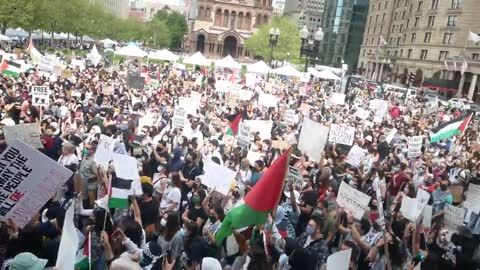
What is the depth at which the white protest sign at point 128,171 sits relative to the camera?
7.28 metres

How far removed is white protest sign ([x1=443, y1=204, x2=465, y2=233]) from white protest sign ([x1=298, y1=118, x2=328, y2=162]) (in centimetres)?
320

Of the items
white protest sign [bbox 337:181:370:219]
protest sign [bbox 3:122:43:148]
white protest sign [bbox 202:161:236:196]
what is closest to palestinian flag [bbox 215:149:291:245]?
white protest sign [bbox 202:161:236:196]

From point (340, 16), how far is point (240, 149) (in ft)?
278

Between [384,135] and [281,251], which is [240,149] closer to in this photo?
[281,251]

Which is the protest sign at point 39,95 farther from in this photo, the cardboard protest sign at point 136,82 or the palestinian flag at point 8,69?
the cardboard protest sign at point 136,82

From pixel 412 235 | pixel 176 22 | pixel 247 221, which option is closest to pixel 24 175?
pixel 247 221

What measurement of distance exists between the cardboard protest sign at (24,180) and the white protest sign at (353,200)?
13.4 ft

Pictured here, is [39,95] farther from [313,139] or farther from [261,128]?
[313,139]

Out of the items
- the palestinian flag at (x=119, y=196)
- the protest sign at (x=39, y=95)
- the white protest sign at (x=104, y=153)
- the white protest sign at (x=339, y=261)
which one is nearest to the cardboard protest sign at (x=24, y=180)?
the palestinian flag at (x=119, y=196)

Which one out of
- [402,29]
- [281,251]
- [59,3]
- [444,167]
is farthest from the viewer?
[402,29]

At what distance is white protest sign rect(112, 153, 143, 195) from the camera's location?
7.28 meters

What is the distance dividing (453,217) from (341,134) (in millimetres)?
5544

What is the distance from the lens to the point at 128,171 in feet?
24.2

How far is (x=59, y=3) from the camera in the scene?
5222 cm
